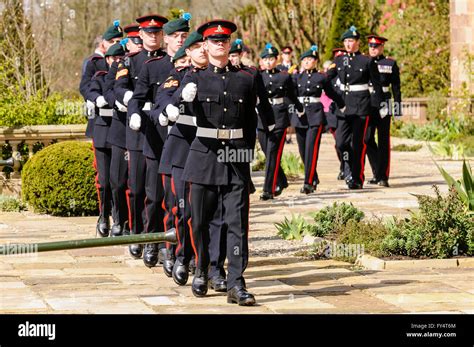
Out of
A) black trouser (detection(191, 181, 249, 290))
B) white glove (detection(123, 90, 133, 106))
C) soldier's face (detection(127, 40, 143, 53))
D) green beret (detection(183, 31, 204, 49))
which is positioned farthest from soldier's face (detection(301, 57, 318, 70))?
black trouser (detection(191, 181, 249, 290))

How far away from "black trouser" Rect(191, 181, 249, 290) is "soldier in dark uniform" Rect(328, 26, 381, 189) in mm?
7708

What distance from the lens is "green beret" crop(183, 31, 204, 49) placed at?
376 inches

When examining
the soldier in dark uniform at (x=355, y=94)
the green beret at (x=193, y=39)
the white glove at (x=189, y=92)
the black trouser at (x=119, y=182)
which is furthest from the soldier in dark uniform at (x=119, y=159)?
the soldier in dark uniform at (x=355, y=94)

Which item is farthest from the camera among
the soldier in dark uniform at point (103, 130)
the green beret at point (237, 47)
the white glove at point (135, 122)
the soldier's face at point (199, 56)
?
the green beret at point (237, 47)

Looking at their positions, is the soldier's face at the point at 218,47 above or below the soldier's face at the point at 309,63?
above

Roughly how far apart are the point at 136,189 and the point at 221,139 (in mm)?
2300

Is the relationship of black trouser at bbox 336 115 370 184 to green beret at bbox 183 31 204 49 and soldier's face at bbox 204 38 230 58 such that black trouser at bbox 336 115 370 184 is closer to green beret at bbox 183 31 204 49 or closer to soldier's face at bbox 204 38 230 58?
green beret at bbox 183 31 204 49

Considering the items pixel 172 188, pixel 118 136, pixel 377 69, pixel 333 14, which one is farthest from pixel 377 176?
pixel 333 14

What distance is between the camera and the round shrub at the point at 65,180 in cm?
1447

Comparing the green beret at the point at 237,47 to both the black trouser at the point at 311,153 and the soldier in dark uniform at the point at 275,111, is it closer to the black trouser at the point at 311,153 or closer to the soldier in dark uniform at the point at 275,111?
the soldier in dark uniform at the point at 275,111

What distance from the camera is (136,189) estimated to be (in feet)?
37.0

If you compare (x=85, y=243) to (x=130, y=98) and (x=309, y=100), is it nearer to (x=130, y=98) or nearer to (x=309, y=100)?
(x=130, y=98)

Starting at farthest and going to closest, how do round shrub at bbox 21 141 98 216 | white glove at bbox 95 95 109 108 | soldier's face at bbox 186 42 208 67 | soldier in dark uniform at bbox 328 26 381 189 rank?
soldier in dark uniform at bbox 328 26 381 189 < round shrub at bbox 21 141 98 216 < white glove at bbox 95 95 109 108 < soldier's face at bbox 186 42 208 67

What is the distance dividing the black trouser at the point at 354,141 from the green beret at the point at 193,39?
293 inches
